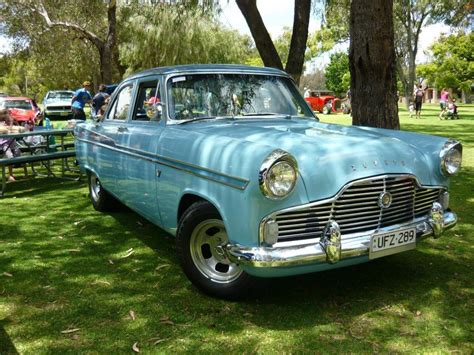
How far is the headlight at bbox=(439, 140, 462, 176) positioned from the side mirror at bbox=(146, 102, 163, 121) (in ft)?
8.03

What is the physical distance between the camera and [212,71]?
185 inches

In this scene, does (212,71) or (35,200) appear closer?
(212,71)

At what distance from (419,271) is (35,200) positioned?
564 centimetres

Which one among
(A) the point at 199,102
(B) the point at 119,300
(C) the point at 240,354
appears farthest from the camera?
(A) the point at 199,102

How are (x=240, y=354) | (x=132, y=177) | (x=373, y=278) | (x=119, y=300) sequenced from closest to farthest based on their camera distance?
(x=240, y=354) → (x=119, y=300) → (x=373, y=278) → (x=132, y=177)

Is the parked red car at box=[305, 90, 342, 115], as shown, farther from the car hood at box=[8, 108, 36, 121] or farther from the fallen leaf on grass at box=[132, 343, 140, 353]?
the fallen leaf on grass at box=[132, 343, 140, 353]

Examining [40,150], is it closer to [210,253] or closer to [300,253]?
[210,253]

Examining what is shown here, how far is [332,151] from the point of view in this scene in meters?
3.39

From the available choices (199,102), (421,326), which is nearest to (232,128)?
(199,102)

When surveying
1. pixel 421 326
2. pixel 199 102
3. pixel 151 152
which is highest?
pixel 199 102

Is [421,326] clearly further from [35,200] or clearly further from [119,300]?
[35,200]

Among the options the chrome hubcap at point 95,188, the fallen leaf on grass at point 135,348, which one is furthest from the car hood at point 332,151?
the chrome hubcap at point 95,188

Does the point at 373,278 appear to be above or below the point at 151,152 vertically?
below

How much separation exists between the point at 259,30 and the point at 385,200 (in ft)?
23.6
